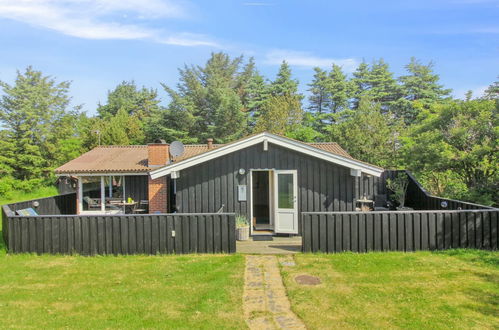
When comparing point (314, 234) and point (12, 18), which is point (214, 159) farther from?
point (12, 18)

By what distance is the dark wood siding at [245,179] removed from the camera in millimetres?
9867

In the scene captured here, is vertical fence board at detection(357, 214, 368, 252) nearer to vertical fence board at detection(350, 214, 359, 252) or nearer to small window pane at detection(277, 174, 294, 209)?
vertical fence board at detection(350, 214, 359, 252)

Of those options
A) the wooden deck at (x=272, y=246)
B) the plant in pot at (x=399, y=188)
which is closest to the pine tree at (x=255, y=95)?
the plant in pot at (x=399, y=188)

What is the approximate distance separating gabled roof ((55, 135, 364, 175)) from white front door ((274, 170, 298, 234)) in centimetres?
265

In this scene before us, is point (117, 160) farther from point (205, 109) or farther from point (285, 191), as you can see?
point (205, 109)

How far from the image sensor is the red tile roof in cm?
1301

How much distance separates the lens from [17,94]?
28562 millimetres

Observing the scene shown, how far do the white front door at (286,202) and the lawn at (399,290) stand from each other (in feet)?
7.28

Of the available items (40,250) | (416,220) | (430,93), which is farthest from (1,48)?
(430,93)

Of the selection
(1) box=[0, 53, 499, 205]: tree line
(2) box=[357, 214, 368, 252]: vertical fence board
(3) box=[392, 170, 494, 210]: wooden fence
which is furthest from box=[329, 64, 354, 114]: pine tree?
(2) box=[357, 214, 368, 252]: vertical fence board

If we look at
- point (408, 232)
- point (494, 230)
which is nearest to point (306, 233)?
point (408, 232)

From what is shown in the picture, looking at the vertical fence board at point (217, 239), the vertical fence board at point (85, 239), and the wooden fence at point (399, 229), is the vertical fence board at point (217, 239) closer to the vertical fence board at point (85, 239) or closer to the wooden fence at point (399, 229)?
the wooden fence at point (399, 229)

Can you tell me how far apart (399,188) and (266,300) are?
33.8 ft

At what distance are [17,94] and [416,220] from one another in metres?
33.1
